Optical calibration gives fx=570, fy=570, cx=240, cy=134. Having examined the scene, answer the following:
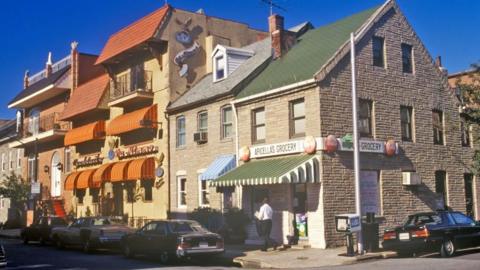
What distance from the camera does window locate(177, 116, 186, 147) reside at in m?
28.8

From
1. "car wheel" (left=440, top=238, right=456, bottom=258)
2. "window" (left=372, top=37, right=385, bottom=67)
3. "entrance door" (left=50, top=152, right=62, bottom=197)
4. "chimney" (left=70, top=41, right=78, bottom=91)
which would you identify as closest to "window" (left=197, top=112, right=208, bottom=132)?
"window" (left=372, top=37, right=385, bottom=67)

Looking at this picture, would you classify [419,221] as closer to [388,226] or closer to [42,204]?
[388,226]

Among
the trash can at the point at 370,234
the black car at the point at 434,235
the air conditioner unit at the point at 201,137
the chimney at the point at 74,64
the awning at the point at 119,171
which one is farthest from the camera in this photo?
the chimney at the point at 74,64

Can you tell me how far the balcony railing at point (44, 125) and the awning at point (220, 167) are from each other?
19.6 m

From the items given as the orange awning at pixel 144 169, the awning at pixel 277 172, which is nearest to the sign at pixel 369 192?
the awning at pixel 277 172

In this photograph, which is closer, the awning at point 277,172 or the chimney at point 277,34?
the awning at point 277,172

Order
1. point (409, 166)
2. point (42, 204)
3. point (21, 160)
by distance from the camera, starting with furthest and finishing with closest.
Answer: point (21, 160) < point (42, 204) < point (409, 166)

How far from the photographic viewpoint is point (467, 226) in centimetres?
1780

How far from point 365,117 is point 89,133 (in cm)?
1913

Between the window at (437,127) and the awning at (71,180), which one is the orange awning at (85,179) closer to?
the awning at (71,180)

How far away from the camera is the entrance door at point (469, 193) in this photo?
85.0ft

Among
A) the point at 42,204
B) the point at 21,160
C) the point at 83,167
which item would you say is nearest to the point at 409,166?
the point at 83,167

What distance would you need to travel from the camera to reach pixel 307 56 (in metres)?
23.7

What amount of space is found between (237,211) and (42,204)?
23915 millimetres
